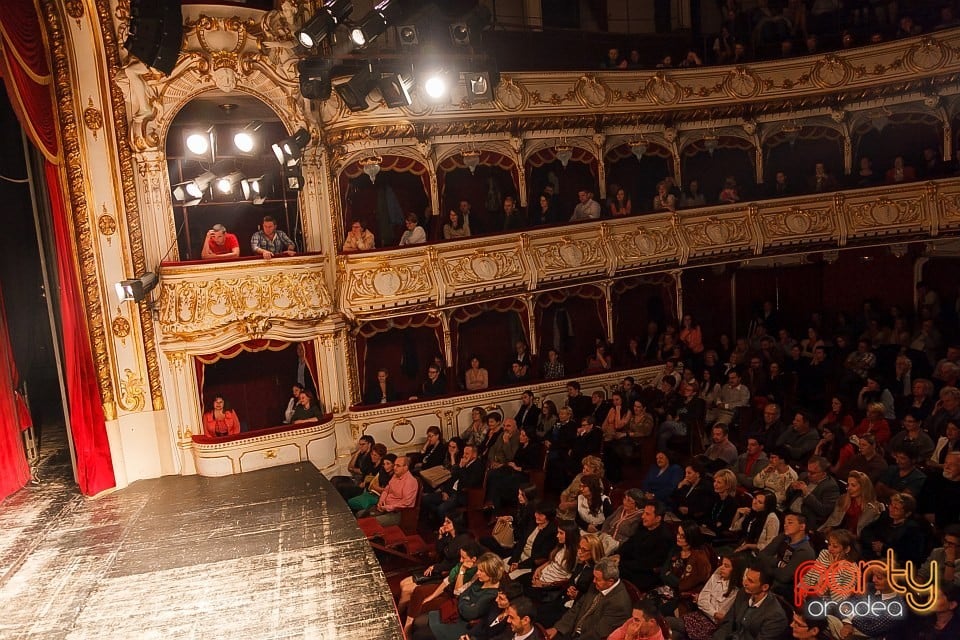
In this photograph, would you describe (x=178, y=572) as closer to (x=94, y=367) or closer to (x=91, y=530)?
(x=91, y=530)

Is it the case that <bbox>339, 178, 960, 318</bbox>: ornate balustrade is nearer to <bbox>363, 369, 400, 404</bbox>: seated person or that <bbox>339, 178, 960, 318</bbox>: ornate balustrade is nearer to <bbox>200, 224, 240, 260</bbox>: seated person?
<bbox>363, 369, 400, 404</bbox>: seated person

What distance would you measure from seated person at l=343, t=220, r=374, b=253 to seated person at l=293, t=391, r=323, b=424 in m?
2.12

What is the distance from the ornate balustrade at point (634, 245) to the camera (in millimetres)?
11289

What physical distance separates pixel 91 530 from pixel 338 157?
584cm

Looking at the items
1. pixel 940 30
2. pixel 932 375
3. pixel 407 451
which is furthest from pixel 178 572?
pixel 940 30

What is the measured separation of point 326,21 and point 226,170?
4.28 m

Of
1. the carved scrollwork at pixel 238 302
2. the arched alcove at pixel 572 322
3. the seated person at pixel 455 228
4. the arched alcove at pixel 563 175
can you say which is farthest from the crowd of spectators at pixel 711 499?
the arched alcove at pixel 563 175

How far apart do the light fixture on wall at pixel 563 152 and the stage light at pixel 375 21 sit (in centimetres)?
540

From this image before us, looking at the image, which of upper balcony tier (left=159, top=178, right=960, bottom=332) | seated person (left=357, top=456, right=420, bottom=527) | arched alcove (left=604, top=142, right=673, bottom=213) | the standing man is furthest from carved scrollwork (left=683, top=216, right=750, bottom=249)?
seated person (left=357, top=456, right=420, bottom=527)

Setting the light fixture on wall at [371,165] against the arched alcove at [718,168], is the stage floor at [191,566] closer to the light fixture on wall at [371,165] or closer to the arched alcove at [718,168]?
the light fixture on wall at [371,165]

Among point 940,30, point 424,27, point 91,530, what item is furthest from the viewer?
point 940,30

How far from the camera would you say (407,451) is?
1162 centimetres

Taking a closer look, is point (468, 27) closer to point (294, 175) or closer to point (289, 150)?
point (289, 150)

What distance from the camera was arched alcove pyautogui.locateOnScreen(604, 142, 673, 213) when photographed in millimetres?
14046
